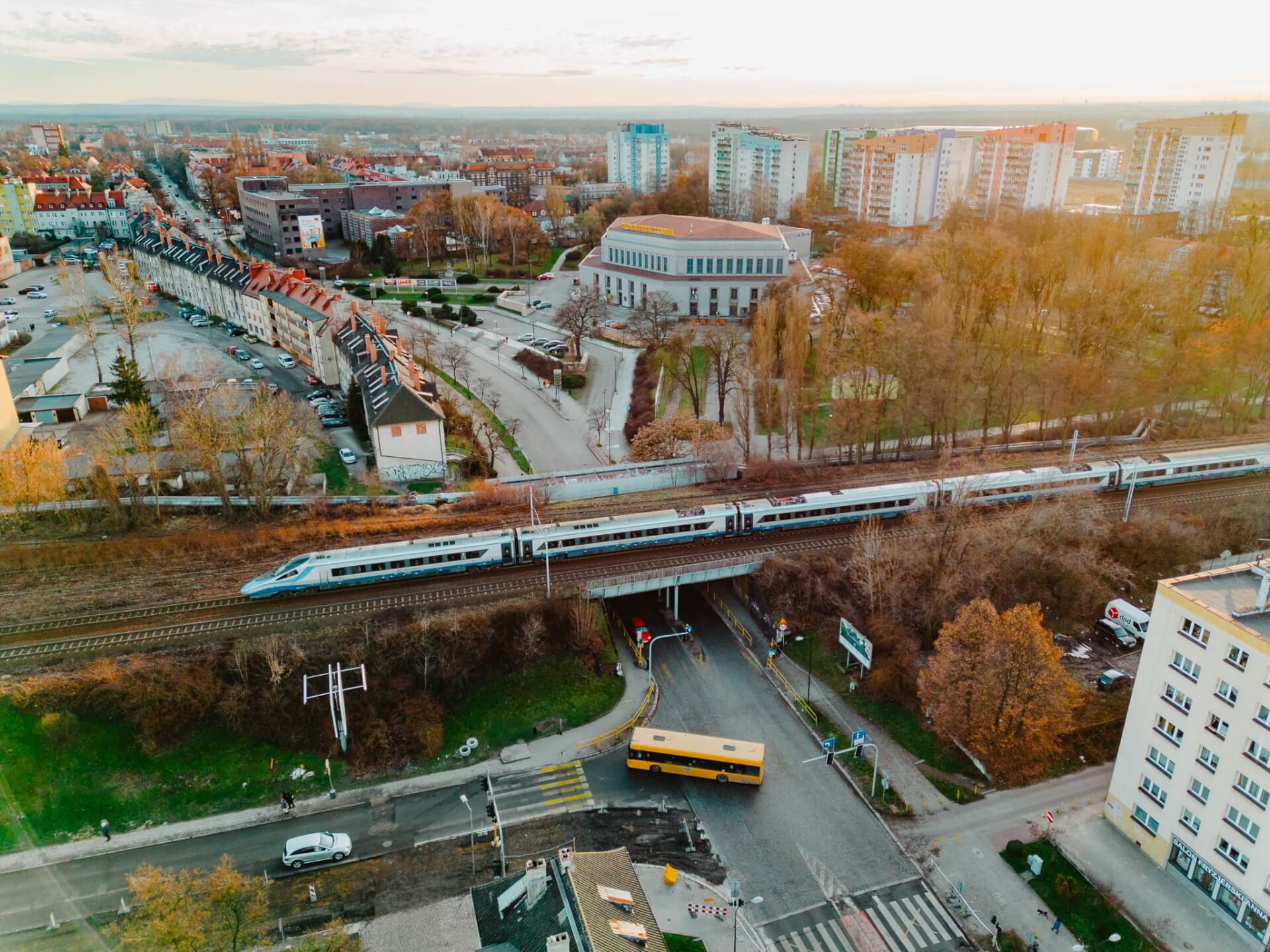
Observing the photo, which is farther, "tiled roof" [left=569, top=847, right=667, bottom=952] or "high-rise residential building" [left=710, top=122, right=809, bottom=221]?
"high-rise residential building" [left=710, top=122, right=809, bottom=221]

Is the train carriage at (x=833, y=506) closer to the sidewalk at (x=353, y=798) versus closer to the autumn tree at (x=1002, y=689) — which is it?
the sidewalk at (x=353, y=798)

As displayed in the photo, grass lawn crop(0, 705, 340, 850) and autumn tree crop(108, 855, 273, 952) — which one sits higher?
autumn tree crop(108, 855, 273, 952)

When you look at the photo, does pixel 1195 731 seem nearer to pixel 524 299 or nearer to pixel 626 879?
pixel 626 879

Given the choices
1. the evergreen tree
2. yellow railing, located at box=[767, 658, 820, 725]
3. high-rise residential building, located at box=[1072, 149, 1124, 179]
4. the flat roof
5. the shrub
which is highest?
high-rise residential building, located at box=[1072, 149, 1124, 179]

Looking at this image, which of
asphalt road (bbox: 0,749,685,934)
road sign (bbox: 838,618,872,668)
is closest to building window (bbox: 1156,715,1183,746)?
road sign (bbox: 838,618,872,668)

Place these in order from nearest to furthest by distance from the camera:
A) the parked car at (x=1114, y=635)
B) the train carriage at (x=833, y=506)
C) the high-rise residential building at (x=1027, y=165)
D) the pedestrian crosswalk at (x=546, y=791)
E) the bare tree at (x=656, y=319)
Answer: the pedestrian crosswalk at (x=546, y=791)
the parked car at (x=1114, y=635)
the train carriage at (x=833, y=506)
the bare tree at (x=656, y=319)
the high-rise residential building at (x=1027, y=165)

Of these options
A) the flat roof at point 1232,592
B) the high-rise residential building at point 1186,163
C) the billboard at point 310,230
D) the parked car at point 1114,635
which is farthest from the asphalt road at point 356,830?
the high-rise residential building at point 1186,163

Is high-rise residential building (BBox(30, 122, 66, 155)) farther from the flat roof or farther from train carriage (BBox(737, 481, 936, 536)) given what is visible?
the flat roof
